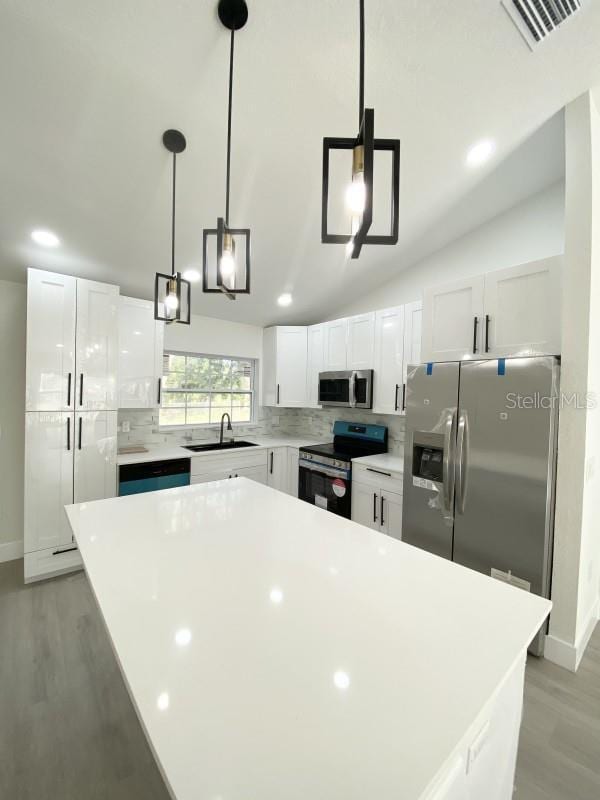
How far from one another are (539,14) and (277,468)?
3.85 metres

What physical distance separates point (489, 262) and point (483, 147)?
1008 millimetres

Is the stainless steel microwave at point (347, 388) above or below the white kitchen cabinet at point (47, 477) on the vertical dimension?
above

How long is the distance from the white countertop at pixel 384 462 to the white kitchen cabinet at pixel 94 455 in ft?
7.26

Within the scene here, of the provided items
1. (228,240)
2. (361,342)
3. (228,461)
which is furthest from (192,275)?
(228,240)

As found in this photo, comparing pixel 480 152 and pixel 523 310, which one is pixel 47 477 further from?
pixel 480 152

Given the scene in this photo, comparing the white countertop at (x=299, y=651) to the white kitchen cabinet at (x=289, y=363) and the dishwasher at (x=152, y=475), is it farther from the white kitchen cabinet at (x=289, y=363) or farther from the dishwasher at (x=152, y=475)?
the white kitchen cabinet at (x=289, y=363)

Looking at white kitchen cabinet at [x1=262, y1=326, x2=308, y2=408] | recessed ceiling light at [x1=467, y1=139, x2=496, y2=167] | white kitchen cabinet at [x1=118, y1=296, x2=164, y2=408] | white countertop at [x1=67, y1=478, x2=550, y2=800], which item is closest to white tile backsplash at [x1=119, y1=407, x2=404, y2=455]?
white kitchen cabinet at [x1=118, y1=296, x2=164, y2=408]

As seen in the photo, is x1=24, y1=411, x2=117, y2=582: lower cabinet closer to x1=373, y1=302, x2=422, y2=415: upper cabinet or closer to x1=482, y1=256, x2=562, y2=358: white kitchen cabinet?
x1=373, y1=302, x2=422, y2=415: upper cabinet

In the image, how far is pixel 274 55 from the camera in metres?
1.62

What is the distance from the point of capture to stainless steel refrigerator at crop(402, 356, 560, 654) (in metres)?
1.99

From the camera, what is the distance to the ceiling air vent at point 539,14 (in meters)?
1.48

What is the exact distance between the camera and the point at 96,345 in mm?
2891

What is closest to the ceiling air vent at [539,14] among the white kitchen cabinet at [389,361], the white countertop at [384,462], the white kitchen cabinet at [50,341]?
the white kitchen cabinet at [389,361]

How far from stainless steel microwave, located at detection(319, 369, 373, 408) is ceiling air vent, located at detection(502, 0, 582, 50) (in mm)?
2399
